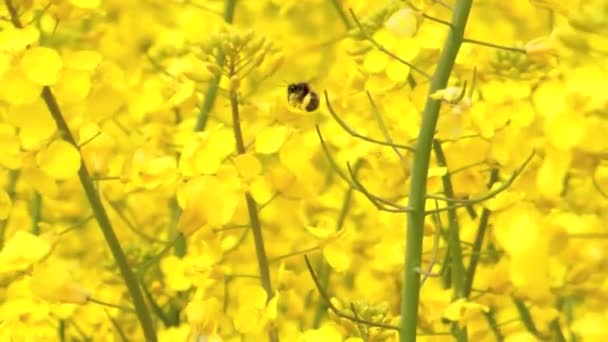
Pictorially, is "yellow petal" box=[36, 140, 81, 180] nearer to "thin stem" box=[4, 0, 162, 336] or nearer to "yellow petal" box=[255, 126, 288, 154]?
"thin stem" box=[4, 0, 162, 336]

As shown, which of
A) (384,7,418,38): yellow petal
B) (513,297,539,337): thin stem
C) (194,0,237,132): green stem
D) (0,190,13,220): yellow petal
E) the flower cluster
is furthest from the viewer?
(194,0,237,132): green stem

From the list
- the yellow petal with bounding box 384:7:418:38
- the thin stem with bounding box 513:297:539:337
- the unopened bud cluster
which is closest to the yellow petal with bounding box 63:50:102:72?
the unopened bud cluster

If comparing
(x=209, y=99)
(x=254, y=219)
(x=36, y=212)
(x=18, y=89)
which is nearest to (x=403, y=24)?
(x=254, y=219)

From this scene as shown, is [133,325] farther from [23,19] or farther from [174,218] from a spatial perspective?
[23,19]

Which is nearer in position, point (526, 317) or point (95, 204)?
point (95, 204)

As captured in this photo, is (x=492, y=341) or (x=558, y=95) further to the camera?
(x=492, y=341)

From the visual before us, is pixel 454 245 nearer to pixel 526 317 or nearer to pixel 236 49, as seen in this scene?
pixel 526 317

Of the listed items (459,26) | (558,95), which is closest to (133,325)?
(459,26)
